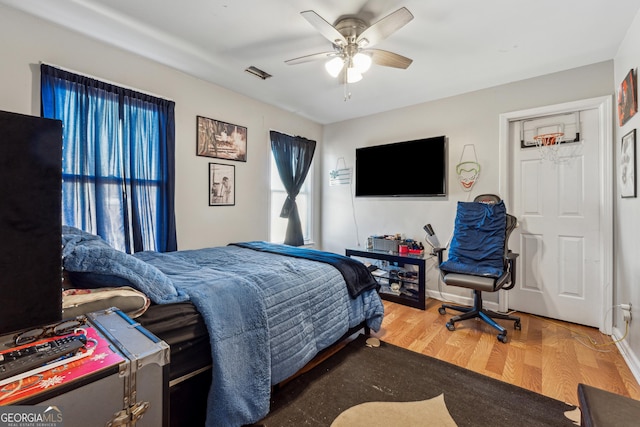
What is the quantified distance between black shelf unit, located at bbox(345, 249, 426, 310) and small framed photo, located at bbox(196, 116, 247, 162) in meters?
1.93

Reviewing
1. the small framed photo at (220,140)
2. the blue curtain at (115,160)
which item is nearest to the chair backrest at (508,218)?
the small framed photo at (220,140)

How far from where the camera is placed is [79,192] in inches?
87.5

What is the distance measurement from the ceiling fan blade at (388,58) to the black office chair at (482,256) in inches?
64.5

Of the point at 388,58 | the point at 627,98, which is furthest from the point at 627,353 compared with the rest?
the point at 388,58

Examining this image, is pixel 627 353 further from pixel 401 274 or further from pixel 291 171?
pixel 291 171

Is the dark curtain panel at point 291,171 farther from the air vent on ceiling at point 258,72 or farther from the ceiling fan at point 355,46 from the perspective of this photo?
the ceiling fan at point 355,46

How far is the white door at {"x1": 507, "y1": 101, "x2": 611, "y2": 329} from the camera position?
8.69 feet

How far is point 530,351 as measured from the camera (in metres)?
2.24

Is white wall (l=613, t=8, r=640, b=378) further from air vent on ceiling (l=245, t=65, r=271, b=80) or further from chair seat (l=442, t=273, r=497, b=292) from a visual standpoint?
air vent on ceiling (l=245, t=65, r=271, b=80)

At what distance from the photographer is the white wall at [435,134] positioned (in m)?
2.81

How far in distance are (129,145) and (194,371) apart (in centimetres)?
213

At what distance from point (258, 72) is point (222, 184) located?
4.23 ft

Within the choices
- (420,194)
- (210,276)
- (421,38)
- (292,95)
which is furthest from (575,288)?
(292,95)

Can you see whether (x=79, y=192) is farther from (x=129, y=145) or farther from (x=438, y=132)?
(x=438, y=132)
